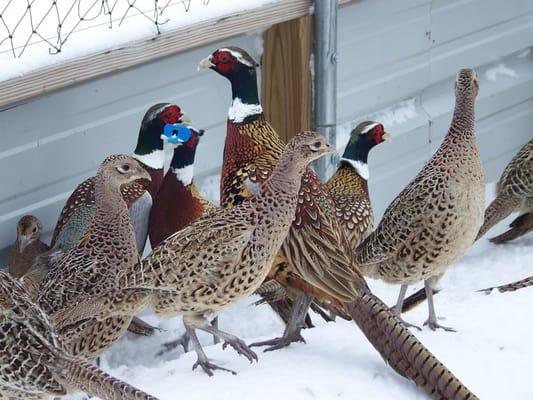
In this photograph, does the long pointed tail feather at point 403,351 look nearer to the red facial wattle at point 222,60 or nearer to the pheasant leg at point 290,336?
the pheasant leg at point 290,336

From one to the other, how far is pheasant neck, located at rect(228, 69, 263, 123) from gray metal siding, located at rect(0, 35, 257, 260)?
0.48 metres

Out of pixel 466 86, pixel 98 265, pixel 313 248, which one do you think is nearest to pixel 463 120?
pixel 466 86

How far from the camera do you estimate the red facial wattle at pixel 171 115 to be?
225 inches

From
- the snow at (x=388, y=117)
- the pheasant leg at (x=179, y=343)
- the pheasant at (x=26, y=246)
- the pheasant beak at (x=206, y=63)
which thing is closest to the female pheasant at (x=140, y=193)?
the pheasant at (x=26, y=246)

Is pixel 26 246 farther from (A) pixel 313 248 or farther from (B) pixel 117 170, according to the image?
(A) pixel 313 248

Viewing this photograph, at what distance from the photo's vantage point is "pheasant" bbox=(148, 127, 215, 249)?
223 inches

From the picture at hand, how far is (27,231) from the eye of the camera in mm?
5422

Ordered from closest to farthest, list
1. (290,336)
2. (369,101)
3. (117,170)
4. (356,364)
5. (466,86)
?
(356,364) → (290,336) → (117,170) → (466,86) → (369,101)

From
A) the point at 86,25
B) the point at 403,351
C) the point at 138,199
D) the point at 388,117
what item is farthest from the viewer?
the point at 388,117

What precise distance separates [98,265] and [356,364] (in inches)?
46.1

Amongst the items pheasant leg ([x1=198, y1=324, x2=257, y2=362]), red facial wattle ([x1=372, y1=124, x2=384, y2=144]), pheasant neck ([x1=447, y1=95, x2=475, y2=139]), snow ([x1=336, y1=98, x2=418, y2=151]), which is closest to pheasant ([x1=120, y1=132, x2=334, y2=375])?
pheasant leg ([x1=198, y1=324, x2=257, y2=362])

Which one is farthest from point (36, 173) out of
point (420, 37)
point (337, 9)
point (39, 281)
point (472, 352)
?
point (420, 37)

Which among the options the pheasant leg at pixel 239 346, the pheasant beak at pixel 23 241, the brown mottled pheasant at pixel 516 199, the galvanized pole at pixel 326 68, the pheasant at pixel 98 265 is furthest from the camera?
the brown mottled pheasant at pixel 516 199

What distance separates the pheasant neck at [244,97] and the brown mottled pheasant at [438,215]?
0.84 m
